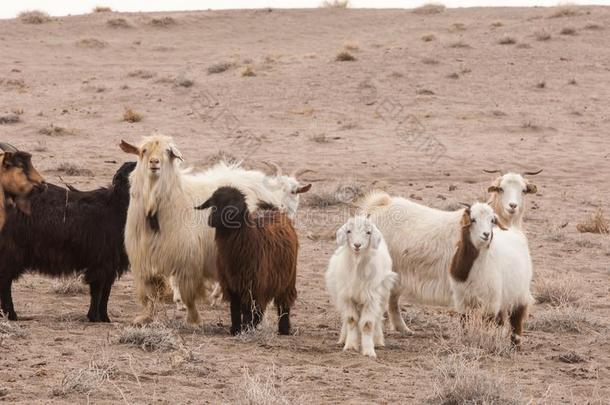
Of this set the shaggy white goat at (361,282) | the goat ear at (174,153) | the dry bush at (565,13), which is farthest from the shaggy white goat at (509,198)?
the dry bush at (565,13)

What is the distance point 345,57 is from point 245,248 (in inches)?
919

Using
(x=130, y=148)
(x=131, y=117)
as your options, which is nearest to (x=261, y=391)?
(x=130, y=148)

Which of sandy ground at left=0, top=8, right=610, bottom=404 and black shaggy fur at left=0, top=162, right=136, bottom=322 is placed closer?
sandy ground at left=0, top=8, right=610, bottom=404

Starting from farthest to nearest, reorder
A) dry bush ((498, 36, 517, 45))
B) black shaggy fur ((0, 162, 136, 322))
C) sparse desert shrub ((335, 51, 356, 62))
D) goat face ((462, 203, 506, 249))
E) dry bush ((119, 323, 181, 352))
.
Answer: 1. dry bush ((498, 36, 517, 45))
2. sparse desert shrub ((335, 51, 356, 62))
3. black shaggy fur ((0, 162, 136, 322))
4. goat face ((462, 203, 506, 249))
5. dry bush ((119, 323, 181, 352))

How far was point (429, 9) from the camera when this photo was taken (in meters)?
46.2

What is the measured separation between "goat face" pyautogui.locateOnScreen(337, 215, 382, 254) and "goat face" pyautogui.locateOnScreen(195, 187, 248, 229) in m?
0.89

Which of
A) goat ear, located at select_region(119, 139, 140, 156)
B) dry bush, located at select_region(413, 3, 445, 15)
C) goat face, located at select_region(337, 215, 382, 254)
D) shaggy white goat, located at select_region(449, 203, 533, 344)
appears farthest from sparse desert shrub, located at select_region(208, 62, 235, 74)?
goat face, located at select_region(337, 215, 382, 254)

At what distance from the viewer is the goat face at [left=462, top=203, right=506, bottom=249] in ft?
28.7

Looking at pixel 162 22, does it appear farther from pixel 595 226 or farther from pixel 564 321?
pixel 564 321

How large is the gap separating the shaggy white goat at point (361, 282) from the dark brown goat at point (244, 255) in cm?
64

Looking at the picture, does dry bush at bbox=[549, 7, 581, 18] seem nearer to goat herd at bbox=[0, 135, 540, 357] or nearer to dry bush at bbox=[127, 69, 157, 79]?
dry bush at bbox=[127, 69, 157, 79]

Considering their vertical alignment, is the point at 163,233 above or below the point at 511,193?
below

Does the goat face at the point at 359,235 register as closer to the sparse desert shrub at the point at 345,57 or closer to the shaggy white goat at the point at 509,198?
the shaggy white goat at the point at 509,198

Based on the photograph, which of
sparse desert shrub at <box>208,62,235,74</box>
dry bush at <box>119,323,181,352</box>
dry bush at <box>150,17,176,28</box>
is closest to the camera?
dry bush at <box>119,323,181,352</box>
